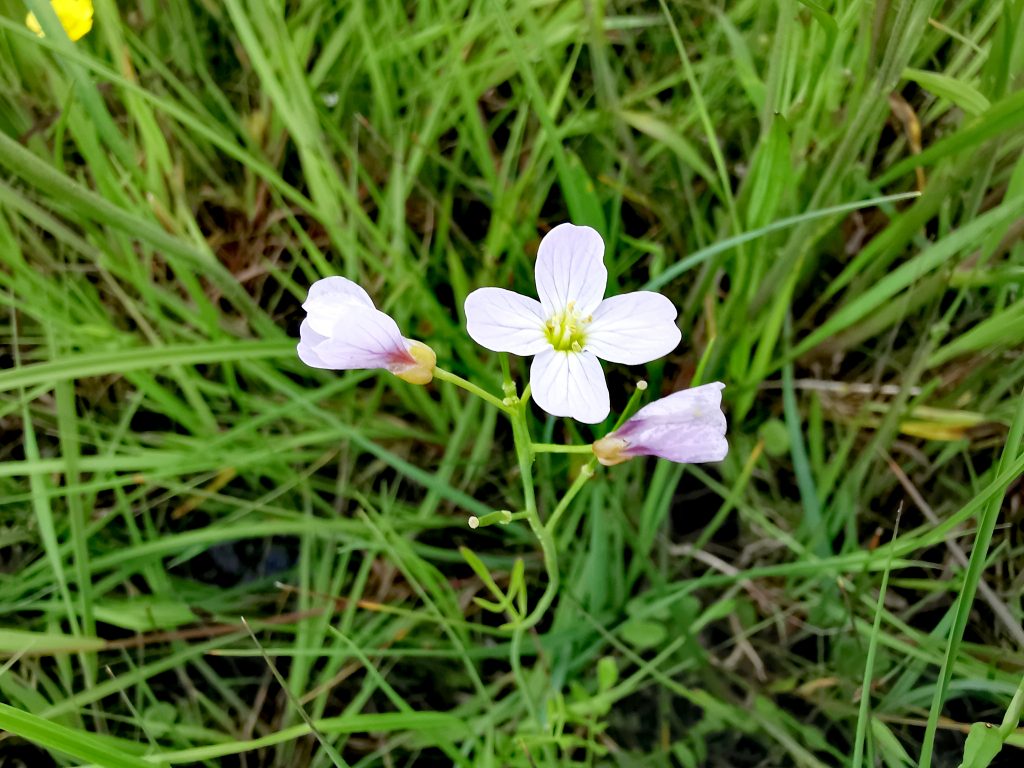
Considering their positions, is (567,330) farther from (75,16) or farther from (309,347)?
(75,16)

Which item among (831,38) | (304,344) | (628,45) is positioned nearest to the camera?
(304,344)

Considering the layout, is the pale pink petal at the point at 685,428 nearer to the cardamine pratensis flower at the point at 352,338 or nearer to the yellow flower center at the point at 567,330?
→ the yellow flower center at the point at 567,330

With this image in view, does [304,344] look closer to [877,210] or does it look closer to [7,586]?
[7,586]

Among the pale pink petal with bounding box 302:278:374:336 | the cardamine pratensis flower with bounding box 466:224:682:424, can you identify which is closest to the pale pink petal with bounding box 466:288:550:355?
the cardamine pratensis flower with bounding box 466:224:682:424

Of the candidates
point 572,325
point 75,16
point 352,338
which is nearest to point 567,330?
point 572,325

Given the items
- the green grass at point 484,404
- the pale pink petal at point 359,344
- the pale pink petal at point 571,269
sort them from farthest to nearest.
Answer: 1. the green grass at point 484,404
2. the pale pink petal at point 571,269
3. the pale pink petal at point 359,344

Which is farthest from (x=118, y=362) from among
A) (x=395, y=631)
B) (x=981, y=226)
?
(x=981, y=226)

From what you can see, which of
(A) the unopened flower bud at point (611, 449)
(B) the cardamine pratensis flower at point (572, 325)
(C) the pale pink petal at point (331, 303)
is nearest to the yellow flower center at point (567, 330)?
(B) the cardamine pratensis flower at point (572, 325)

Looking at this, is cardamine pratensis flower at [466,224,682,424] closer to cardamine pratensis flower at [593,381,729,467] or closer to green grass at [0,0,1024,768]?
cardamine pratensis flower at [593,381,729,467]
